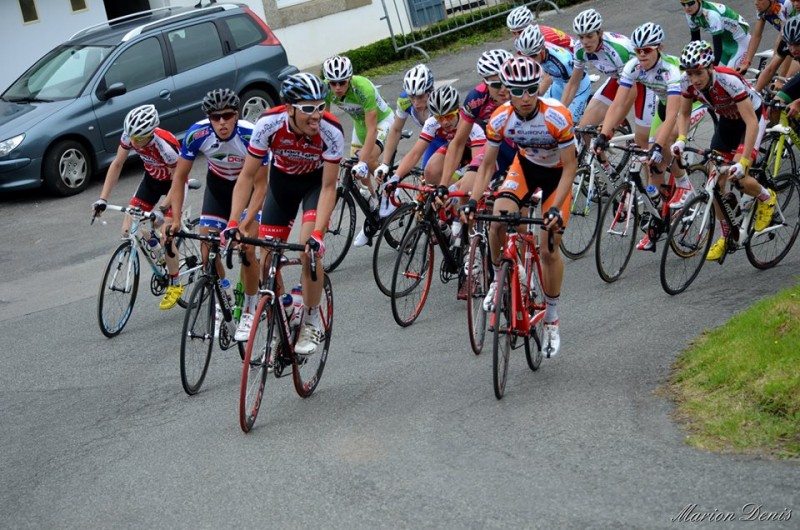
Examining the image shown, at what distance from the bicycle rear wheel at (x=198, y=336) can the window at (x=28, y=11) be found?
1388 centimetres

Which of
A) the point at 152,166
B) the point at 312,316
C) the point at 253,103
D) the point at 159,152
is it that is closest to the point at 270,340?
the point at 312,316

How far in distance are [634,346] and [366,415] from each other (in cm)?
215

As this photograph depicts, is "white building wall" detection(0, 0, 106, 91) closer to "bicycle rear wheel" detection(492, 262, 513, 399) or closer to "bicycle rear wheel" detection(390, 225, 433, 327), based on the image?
"bicycle rear wheel" detection(390, 225, 433, 327)

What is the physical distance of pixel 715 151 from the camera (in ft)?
30.0

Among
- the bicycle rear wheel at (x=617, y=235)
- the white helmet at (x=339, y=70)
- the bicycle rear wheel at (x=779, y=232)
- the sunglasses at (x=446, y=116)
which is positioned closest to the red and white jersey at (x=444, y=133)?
the sunglasses at (x=446, y=116)

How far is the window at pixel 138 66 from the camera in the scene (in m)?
16.4

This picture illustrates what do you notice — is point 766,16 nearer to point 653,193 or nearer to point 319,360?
point 653,193

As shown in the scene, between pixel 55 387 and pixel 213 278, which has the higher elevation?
pixel 213 278

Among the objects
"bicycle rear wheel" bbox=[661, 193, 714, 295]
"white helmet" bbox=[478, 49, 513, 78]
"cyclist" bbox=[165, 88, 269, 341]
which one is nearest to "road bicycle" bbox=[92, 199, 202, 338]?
"cyclist" bbox=[165, 88, 269, 341]

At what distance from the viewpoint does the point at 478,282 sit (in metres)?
8.62

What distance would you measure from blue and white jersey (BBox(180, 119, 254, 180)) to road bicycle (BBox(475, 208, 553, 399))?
101 inches

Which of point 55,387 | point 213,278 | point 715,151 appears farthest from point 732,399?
point 55,387

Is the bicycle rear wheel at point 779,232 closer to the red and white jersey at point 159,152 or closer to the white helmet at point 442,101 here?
the white helmet at point 442,101

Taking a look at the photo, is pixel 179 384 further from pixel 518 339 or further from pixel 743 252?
pixel 743 252
